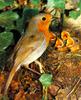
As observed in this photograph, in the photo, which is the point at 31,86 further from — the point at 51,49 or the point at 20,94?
the point at 51,49

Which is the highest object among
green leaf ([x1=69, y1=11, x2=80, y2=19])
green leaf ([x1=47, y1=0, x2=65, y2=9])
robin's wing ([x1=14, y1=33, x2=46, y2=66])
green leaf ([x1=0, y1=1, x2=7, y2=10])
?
green leaf ([x1=0, y1=1, x2=7, y2=10])

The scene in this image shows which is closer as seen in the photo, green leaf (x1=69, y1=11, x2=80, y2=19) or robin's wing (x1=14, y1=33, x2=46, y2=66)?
robin's wing (x1=14, y1=33, x2=46, y2=66)

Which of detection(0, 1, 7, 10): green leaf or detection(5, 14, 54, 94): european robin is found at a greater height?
detection(0, 1, 7, 10): green leaf

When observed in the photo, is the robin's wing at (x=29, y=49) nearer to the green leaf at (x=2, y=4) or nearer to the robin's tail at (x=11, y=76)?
the robin's tail at (x=11, y=76)

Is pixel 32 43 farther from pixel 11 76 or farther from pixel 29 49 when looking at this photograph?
pixel 11 76

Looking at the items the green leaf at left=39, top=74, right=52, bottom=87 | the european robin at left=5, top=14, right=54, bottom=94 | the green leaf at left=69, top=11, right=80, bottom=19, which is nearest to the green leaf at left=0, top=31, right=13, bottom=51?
the european robin at left=5, top=14, right=54, bottom=94

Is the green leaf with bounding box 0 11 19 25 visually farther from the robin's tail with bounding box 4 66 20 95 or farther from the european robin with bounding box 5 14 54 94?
the robin's tail with bounding box 4 66 20 95

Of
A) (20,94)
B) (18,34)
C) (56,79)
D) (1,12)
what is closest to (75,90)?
(56,79)

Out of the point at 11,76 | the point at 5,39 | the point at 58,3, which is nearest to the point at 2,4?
the point at 5,39
